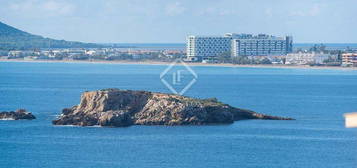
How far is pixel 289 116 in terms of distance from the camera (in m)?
39.3

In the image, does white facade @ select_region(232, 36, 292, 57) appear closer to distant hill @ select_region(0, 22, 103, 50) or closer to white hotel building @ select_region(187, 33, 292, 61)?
white hotel building @ select_region(187, 33, 292, 61)

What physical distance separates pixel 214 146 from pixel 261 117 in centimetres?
816

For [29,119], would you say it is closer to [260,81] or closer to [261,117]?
[261,117]

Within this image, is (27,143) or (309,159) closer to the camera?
(309,159)

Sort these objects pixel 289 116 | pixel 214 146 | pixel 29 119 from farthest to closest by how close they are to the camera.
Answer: pixel 289 116
pixel 29 119
pixel 214 146

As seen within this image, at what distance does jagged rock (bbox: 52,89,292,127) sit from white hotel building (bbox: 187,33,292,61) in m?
83.4

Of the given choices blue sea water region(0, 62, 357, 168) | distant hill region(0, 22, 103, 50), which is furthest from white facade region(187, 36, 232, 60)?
blue sea water region(0, 62, 357, 168)

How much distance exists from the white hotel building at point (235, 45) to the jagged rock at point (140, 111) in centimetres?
8342

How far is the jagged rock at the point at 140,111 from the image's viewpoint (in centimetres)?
3431

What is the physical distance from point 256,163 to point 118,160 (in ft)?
12.9

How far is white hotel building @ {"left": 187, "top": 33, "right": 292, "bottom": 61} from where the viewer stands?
122m

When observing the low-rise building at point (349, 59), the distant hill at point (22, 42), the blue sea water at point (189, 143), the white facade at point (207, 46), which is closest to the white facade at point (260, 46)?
the white facade at point (207, 46)

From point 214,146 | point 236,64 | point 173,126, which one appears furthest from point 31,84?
point 236,64

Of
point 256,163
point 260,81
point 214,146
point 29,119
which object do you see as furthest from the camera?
point 260,81
